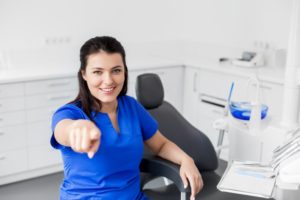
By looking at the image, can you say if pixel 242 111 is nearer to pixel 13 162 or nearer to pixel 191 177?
pixel 191 177

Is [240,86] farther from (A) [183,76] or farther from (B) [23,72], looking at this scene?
(B) [23,72]

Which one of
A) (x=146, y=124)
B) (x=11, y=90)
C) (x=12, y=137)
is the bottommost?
(x=12, y=137)

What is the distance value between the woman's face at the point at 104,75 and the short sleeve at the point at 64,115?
10 cm

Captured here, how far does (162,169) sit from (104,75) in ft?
1.82

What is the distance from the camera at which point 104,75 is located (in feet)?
5.16

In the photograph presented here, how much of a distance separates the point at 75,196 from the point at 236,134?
39.0 inches

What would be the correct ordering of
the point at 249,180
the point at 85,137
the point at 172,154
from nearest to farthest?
the point at 85,137, the point at 249,180, the point at 172,154

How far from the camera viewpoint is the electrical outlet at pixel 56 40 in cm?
372

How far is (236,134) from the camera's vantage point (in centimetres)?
224

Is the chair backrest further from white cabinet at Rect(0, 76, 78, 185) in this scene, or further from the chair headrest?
white cabinet at Rect(0, 76, 78, 185)

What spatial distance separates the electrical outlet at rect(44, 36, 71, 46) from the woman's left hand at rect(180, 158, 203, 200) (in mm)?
2351

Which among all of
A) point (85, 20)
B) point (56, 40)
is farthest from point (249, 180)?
point (85, 20)

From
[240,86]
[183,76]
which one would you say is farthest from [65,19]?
[240,86]

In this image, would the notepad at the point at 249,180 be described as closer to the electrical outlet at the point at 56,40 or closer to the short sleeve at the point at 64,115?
the short sleeve at the point at 64,115
